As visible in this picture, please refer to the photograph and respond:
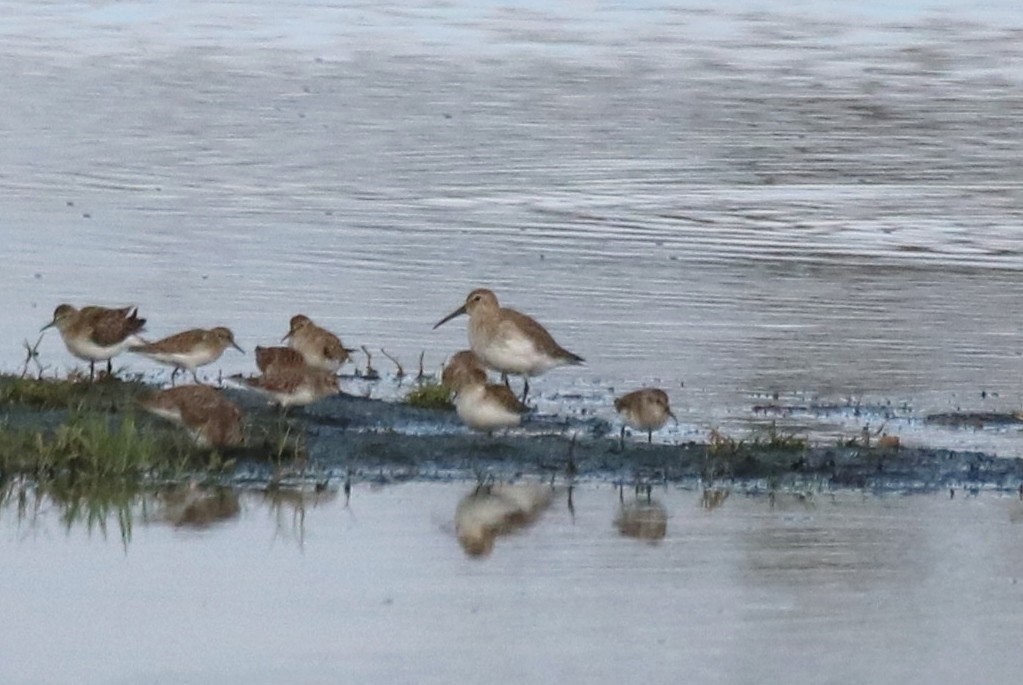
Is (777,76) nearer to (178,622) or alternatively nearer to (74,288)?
(74,288)

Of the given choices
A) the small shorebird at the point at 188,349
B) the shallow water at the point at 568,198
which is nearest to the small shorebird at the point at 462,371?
the shallow water at the point at 568,198

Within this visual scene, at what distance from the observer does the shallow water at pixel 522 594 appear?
7.49 meters

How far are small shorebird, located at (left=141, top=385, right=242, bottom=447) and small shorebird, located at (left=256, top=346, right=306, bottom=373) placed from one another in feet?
3.00

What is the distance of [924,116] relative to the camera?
2417 centimetres

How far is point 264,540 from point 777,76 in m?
18.4

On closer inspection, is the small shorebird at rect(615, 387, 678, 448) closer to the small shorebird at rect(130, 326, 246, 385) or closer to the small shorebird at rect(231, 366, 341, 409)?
the small shorebird at rect(231, 366, 341, 409)

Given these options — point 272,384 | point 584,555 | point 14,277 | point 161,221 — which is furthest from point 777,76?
point 584,555

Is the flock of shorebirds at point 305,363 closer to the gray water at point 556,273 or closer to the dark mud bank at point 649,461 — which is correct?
the dark mud bank at point 649,461

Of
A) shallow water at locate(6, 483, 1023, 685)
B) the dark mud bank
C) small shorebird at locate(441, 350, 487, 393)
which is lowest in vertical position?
shallow water at locate(6, 483, 1023, 685)

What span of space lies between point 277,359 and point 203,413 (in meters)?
1.49

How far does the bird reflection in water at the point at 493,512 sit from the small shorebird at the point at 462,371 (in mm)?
1184

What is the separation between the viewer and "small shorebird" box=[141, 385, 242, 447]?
401 inches

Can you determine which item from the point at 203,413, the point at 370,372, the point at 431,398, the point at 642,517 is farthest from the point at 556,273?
the point at 642,517

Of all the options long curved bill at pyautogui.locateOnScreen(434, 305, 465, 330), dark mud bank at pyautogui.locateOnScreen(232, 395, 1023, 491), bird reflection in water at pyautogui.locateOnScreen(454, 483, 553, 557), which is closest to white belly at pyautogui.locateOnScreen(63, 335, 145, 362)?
dark mud bank at pyautogui.locateOnScreen(232, 395, 1023, 491)
